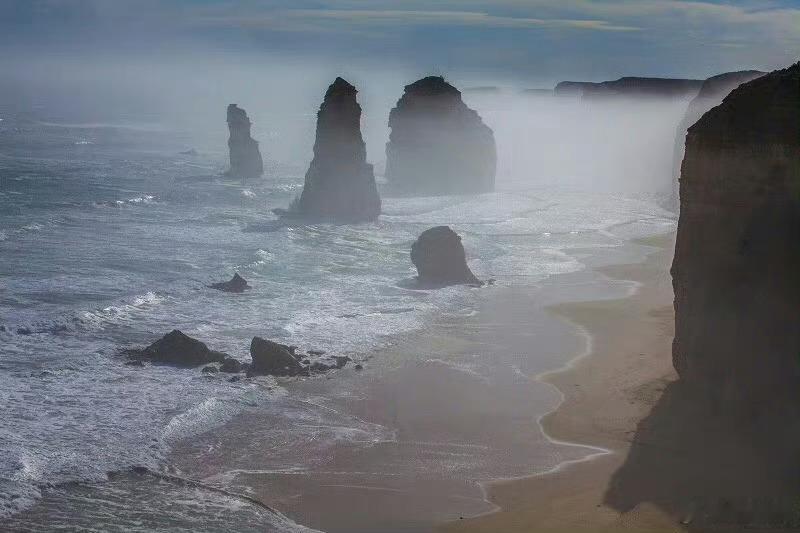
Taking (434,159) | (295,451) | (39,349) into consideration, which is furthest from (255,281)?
(434,159)

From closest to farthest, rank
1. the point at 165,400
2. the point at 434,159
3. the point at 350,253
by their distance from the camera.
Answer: the point at 165,400 < the point at 350,253 < the point at 434,159

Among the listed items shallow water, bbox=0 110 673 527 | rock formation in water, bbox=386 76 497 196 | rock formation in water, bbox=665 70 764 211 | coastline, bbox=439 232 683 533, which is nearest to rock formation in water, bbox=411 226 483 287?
shallow water, bbox=0 110 673 527

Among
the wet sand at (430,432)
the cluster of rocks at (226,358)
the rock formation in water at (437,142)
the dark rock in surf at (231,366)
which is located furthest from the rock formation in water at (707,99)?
the dark rock in surf at (231,366)

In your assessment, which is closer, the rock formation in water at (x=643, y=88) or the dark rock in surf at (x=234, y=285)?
the dark rock in surf at (x=234, y=285)

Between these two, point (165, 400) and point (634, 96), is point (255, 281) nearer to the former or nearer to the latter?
point (165, 400)

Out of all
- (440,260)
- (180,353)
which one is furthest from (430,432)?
(440,260)

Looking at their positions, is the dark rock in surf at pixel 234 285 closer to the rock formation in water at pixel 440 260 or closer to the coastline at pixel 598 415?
the rock formation in water at pixel 440 260

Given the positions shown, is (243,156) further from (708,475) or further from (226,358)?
(708,475)
